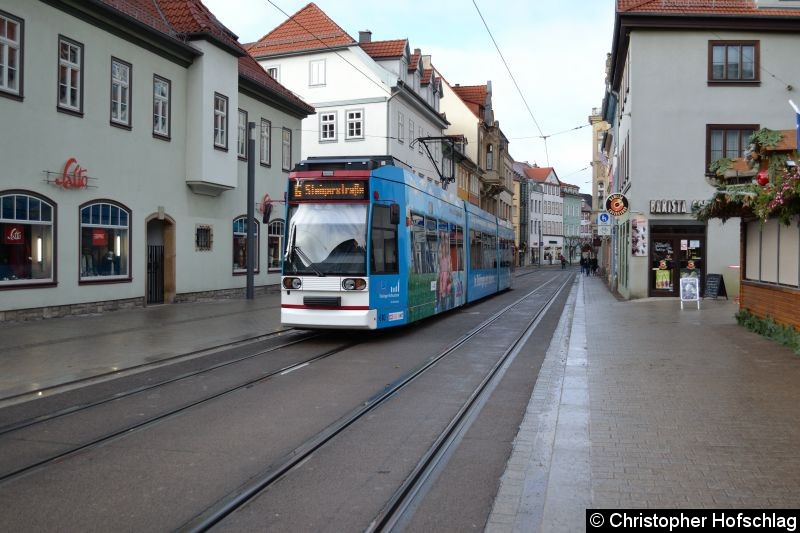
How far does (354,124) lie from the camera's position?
3878cm

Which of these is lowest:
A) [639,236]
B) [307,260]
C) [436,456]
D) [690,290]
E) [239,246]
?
[436,456]

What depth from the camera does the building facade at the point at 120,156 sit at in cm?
1600

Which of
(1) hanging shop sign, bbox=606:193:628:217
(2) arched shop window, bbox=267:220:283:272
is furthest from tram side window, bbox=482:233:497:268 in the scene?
(2) arched shop window, bbox=267:220:283:272

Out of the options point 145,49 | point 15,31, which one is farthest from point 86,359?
point 145,49

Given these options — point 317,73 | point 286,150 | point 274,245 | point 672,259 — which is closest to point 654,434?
point 672,259

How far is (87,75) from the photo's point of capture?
17.8 metres

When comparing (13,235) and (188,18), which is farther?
(188,18)

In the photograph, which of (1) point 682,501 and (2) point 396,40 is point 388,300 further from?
(2) point 396,40

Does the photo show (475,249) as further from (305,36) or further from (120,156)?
(305,36)

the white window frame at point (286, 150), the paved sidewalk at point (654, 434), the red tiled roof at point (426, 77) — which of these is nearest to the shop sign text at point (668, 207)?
the paved sidewalk at point (654, 434)

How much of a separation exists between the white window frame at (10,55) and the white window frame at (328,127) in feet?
79.1

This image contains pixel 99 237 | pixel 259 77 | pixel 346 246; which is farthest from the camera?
pixel 259 77

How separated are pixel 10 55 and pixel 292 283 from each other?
840 centimetres

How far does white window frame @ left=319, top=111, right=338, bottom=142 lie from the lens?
1550 inches
